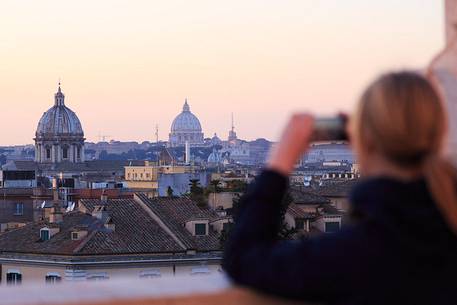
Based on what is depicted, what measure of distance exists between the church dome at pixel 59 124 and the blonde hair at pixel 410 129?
113546mm

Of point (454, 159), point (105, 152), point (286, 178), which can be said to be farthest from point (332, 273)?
point (105, 152)

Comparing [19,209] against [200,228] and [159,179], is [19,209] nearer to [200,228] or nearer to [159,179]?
[159,179]

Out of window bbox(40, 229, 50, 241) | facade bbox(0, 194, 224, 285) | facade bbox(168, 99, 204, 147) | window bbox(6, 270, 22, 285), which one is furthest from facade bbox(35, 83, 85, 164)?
window bbox(6, 270, 22, 285)

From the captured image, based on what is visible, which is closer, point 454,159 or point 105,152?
point 454,159

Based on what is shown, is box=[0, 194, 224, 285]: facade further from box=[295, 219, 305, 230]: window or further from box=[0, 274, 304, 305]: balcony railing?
box=[0, 274, 304, 305]: balcony railing

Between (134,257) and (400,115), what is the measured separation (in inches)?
908

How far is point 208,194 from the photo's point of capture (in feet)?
127

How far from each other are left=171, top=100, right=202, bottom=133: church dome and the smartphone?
554ft

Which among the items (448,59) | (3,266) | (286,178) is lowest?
(3,266)

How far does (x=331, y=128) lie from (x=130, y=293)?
40cm

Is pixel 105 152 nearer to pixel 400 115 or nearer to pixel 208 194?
pixel 208 194

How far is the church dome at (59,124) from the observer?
115m

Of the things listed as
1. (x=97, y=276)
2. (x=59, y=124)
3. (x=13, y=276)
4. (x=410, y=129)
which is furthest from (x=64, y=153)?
(x=410, y=129)

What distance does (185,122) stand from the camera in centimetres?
17262
